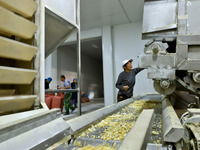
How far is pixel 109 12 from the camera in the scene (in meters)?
4.98

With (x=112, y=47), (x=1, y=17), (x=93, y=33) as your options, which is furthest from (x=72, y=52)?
(x=1, y=17)

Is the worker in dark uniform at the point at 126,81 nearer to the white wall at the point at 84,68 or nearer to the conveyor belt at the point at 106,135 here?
the conveyor belt at the point at 106,135

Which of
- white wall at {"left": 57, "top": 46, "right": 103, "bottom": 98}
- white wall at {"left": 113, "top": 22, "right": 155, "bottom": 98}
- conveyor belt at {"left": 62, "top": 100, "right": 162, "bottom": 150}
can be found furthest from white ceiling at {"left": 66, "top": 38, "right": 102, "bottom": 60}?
conveyor belt at {"left": 62, "top": 100, "right": 162, "bottom": 150}

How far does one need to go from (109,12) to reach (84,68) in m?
6.60

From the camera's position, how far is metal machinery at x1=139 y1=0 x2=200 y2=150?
1.75 meters

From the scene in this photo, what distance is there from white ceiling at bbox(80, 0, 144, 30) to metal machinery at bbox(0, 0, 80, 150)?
291 centimetres

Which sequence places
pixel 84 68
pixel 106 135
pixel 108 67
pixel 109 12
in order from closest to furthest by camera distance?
pixel 106 135 < pixel 109 12 < pixel 108 67 < pixel 84 68

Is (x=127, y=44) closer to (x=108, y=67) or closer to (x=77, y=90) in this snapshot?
(x=108, y=67)

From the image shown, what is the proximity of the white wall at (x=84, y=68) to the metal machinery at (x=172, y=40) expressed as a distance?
6.23 m

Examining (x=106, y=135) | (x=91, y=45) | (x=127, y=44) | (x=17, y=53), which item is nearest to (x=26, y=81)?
(x=17, y=53)

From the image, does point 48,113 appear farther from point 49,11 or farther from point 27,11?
point 49,11

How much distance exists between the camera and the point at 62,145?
94cm

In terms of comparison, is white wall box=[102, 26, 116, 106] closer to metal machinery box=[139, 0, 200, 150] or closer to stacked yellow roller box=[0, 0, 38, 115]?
metal machinery box=[139, 0, 200, 150]

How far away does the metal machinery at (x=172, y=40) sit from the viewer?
5.73ft
